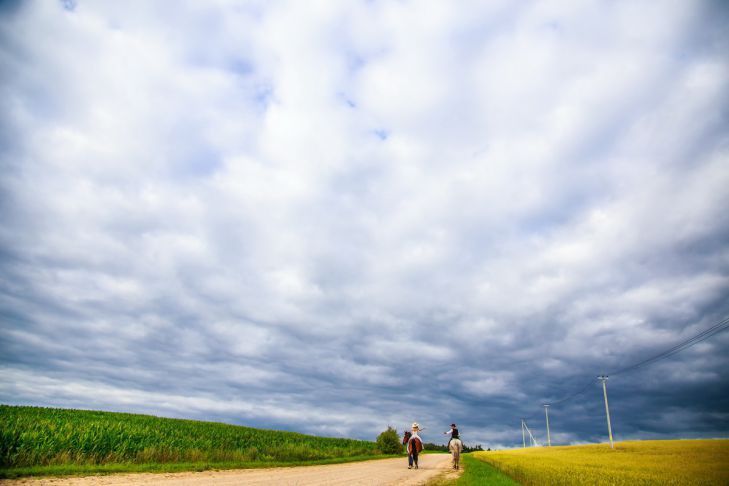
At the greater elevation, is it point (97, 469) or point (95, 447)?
point (95, 447)

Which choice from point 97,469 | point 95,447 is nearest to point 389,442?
Result: point 95,447

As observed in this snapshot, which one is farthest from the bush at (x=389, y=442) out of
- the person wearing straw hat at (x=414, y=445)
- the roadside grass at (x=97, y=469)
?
the roadside grass at (x=97, y=469)

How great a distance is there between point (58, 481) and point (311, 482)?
9106mm

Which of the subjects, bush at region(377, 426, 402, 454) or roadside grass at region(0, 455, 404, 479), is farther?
bush at region(377, 426, 402, 454)

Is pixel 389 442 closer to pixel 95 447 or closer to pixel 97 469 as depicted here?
pixel 95 447

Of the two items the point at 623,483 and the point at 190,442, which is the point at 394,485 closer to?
the point at 623,483

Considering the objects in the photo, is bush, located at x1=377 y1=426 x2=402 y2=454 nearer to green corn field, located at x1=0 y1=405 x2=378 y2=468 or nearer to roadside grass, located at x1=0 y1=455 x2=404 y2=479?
green corn field, located at x1=0 y1=405 x2=378 y2=468

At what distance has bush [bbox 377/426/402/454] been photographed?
181 ft

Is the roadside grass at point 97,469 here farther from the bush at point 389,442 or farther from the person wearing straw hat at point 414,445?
the bush at point 389,442

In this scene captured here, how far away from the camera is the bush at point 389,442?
55125 mm

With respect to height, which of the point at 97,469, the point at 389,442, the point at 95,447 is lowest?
the point at 389,442

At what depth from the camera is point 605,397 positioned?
76250mm

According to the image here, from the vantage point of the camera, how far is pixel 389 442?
55.5m

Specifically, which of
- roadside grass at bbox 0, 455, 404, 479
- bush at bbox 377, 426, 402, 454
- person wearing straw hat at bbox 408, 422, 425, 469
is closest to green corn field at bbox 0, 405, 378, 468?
roadside grass at bbox 0, 455, 404, 479
